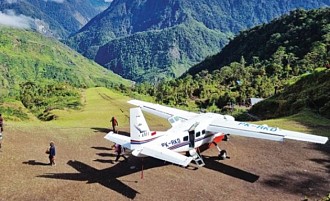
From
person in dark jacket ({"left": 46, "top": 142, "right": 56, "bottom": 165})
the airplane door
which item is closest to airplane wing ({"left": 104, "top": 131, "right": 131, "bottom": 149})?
person in dark jacket ({"left": 46, "top": 142, "right": 56, "bottom": 165})

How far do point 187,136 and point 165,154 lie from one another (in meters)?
4.50

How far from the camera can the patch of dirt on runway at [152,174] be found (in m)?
25.3

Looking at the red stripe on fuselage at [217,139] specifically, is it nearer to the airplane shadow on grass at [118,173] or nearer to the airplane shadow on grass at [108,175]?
the airplane shadow on grass at [118,173]

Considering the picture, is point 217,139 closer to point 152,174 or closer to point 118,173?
point 152,174

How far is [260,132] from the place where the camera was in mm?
30031

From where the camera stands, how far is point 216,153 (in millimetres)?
33875

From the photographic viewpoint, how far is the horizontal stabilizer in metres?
25.2

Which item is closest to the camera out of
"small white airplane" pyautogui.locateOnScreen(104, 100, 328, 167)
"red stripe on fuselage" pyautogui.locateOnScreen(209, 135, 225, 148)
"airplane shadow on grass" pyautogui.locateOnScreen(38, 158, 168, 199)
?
"airplane shadow on grass" pyautogui.locateOnScreen(38, 158, 168, 199)

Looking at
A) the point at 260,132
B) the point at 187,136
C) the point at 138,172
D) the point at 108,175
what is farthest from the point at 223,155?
the point at 108,175

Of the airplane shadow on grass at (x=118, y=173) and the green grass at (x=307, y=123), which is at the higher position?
the green grass at (x=307, y=123)

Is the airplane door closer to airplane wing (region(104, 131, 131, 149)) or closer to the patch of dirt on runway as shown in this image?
the patch of dirt on runway

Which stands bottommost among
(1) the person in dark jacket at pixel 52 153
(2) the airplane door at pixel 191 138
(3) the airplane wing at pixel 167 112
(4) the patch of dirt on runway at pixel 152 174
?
(4) the patch of dirt on runway at pixel 152 174

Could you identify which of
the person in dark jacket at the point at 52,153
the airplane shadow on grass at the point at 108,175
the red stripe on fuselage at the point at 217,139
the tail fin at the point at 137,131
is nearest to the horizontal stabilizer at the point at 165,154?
the tail fin at the point at 137,131

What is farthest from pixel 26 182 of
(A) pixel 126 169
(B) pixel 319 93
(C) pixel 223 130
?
(B) pixel 319 93
